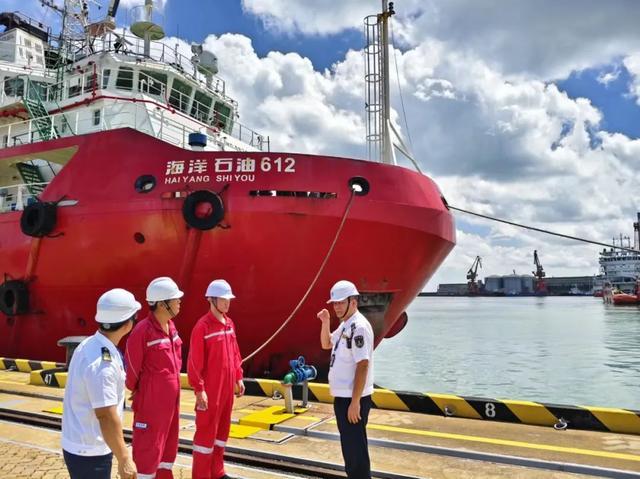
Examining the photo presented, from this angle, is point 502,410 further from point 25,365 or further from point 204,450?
point 25,365

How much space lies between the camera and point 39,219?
367 inches

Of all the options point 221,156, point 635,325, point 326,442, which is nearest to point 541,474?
point 326,442

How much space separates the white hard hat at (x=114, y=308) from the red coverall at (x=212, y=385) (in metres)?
1.28

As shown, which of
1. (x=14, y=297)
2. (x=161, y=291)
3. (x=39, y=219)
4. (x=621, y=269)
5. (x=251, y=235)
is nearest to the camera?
(x=161, y=291)

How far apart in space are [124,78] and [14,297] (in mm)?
5754

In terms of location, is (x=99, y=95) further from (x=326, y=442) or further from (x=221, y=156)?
(x=326, y=442)

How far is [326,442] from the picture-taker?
4805mm

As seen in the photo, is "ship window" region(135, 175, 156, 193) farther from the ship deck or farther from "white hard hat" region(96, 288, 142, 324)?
"white hard hat" region(96, 288, 142, 324)

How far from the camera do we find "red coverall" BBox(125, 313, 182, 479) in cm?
325

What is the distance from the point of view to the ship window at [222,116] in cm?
1482

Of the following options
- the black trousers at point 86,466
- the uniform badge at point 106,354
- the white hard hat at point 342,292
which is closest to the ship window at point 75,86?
the white hard hat at point 342,292

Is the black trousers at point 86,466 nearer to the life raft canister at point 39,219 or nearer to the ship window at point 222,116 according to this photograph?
the life raft canister at point 39,219

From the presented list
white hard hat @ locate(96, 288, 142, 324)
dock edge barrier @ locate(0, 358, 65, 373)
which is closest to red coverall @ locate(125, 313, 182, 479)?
white hard hat @ locate(96, 288, 142, 324)

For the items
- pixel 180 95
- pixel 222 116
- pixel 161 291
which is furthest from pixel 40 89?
pixel 161 291
